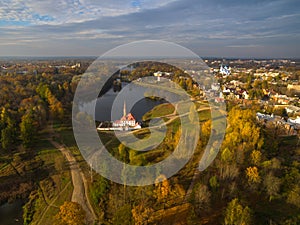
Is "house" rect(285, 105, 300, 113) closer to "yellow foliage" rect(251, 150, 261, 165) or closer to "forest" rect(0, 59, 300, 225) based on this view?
"forest" rect(0, 59, 300, 225)

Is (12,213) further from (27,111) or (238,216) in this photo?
(27,111)

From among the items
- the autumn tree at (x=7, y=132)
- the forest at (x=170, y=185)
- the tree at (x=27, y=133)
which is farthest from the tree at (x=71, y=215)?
the autumn tree at (x=7, y=132)

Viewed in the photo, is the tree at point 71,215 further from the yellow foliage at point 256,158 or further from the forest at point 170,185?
the yellow foliage at point 256,158

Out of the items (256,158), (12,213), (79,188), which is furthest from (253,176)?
(12,213)

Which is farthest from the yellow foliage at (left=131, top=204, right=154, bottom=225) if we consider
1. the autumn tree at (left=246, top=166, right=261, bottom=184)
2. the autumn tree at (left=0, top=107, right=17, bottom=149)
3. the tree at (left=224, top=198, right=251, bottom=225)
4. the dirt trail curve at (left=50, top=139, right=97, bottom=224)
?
the autumn tree at (left=0, top=107, right=17, bottom=149)

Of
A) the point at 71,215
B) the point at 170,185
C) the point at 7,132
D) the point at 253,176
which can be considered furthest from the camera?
the point at 7,132

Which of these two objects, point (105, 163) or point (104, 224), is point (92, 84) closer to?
point (105, 163)
